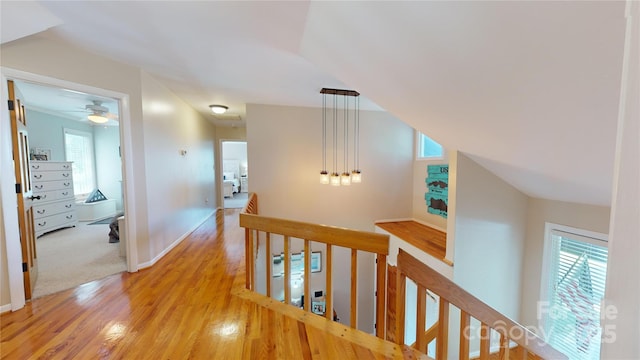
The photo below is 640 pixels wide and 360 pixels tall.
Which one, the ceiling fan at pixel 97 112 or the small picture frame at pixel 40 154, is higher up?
the ceiling fan at pixel 97 112

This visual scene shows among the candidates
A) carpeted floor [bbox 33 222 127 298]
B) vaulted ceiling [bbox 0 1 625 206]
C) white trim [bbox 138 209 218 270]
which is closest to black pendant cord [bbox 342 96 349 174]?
vaulted ceiling [bbox 0 1 625 206]

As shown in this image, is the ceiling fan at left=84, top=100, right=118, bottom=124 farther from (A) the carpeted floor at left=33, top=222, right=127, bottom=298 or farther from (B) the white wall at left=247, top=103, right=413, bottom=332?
(B) the white wall at left=247, top=103, right=413, bottom=332

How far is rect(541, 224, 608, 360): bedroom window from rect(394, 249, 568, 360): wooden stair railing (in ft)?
5.21

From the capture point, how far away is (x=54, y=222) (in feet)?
16.2

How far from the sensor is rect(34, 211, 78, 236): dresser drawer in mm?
4542

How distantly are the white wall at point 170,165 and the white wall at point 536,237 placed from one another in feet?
16.5

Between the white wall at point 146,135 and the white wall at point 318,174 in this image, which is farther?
the white wall at point 318,174

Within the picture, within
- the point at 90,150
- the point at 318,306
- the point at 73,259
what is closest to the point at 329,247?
the point at 73,259

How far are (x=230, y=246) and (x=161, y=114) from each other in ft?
7.26

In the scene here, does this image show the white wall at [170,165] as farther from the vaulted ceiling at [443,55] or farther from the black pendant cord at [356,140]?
the black pendant cord at [356,140]

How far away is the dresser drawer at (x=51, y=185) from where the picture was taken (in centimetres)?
462

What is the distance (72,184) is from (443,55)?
7.34m

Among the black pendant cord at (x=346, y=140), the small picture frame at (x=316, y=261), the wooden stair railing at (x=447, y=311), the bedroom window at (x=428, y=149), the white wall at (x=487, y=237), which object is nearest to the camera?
the wooden stair railing at (x=447, y=311)

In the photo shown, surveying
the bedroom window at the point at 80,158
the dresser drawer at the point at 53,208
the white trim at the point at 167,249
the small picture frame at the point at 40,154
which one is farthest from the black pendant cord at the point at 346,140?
the bedroom window at the point at 80,158
